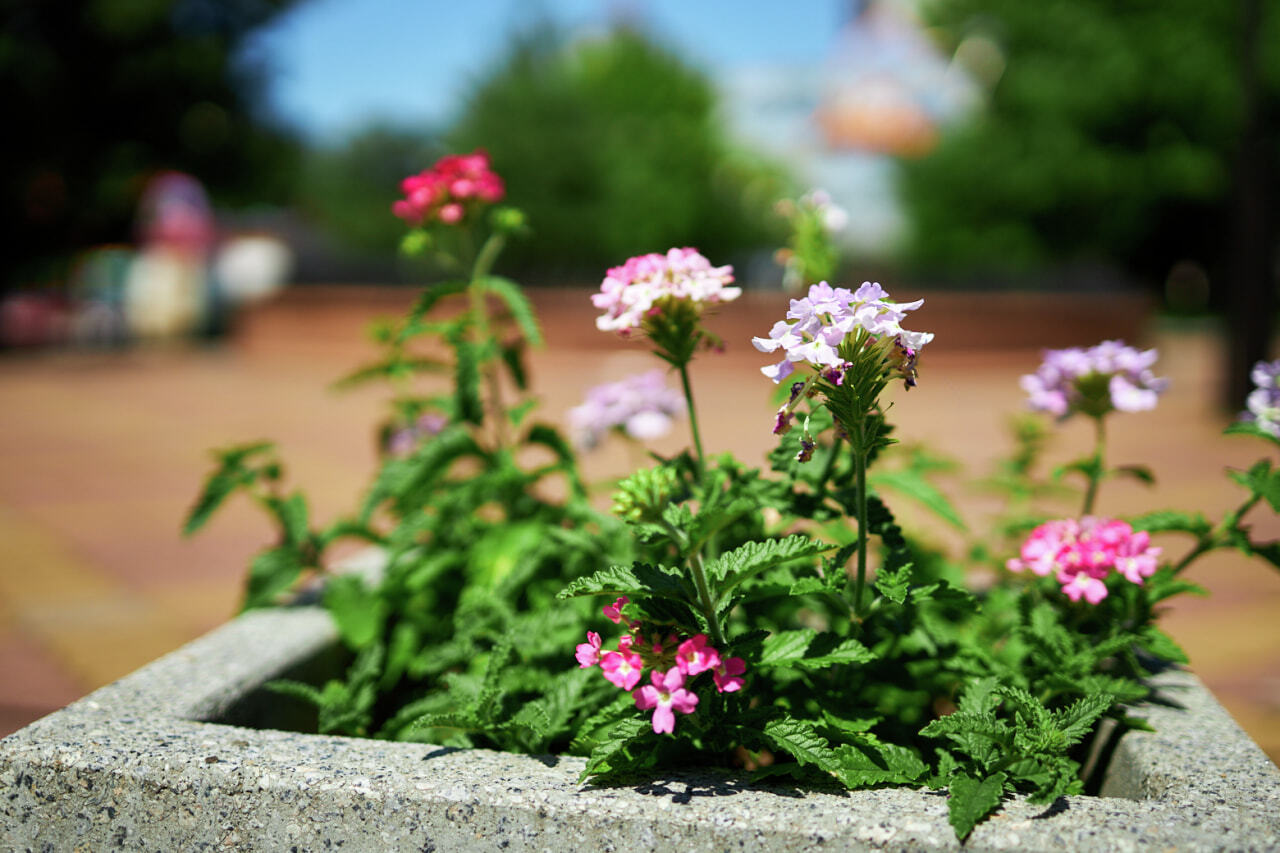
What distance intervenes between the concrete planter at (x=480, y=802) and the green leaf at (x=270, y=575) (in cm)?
57

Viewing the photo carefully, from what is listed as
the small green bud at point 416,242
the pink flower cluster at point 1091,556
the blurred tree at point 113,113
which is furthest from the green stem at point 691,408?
the blurred tree at point 113,113

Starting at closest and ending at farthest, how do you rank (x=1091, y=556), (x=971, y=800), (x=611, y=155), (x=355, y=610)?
1. (x=971, y=800)
2. (x=1091, y=556)
3. (x=355, y=610)
4. (x=611, y=155)

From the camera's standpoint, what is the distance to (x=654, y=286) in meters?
1.46

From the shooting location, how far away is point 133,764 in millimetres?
1332

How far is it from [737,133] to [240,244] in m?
19.3

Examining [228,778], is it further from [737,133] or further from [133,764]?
[737,133]

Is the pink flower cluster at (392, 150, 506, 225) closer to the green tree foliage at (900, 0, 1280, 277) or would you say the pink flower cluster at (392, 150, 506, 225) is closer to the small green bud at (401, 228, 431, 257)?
the small green bud at (401, 228, 431, 257)

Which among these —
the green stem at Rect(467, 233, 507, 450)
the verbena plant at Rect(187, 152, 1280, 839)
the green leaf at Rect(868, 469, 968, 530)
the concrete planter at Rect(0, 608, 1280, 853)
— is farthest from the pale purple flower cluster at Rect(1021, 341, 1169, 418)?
the green stem at Rect(467, 233, 507, 450)

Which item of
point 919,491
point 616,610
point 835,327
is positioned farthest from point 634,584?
point 919,491

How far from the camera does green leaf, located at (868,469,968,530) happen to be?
1.66 m

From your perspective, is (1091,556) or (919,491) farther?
(919,491)

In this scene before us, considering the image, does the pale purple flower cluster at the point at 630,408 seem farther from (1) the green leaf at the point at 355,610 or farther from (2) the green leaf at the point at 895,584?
(2) the green leaf at the point at 895,584

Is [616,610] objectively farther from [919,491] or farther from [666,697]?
[919,491]

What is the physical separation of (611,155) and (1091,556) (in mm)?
21445
